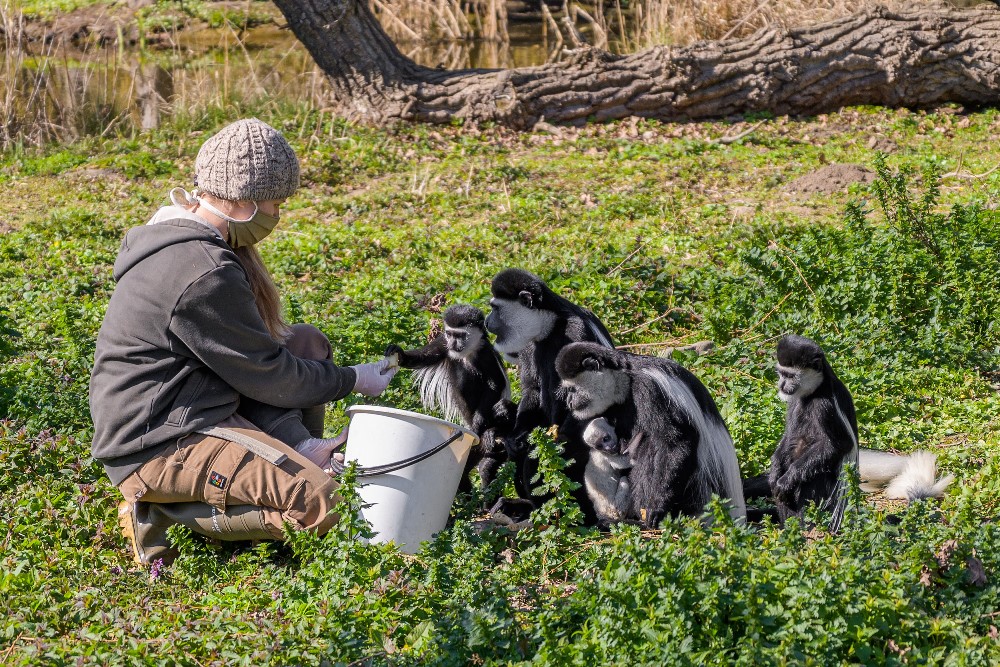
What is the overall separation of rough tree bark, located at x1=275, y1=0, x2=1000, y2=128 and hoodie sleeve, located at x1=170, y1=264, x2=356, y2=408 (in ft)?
23.6

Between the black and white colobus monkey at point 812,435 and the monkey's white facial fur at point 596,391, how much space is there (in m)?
0.58

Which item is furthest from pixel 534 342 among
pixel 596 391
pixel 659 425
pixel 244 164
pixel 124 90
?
pixel 124 90

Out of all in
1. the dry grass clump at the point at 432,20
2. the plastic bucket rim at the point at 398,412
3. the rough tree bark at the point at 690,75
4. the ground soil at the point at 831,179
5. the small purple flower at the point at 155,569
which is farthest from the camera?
the dry grass clump at the point at 432,20

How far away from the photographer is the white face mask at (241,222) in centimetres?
364

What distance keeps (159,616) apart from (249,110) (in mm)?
8367

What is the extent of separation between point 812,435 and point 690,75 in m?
7.52

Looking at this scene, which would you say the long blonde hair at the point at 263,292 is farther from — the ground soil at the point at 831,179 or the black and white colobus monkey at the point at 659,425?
the ground soil at the point at 831,179

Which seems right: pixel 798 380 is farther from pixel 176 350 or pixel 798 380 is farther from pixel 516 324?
pixel 176 350

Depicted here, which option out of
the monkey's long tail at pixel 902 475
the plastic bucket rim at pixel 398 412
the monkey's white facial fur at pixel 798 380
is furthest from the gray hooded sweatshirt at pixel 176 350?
the monkey's long tail at pixel 902 475

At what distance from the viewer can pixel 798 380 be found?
152 inches

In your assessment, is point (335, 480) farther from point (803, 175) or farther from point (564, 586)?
point (803, 175)

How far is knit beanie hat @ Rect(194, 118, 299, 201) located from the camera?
352 centimetres

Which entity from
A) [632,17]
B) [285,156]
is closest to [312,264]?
[285,156]

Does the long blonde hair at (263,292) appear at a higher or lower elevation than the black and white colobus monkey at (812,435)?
higher
